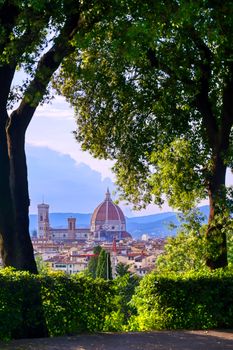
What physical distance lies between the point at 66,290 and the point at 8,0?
484cm

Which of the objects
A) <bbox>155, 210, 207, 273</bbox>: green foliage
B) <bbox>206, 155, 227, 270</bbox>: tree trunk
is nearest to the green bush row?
<bbox>206, 155, 227, 270</bbox>: tree trunk

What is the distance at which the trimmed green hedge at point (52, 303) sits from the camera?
997 cm

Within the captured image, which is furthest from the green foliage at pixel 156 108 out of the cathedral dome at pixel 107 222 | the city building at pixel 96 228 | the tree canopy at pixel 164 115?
the cathedral dome at pixel 107 222

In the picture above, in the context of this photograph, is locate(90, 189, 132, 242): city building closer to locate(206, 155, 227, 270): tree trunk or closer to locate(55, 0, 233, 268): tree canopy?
locate(55, 0, 233, 268): tree canopy

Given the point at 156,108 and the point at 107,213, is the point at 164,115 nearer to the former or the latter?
the point at 156,108

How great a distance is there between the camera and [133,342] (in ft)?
32.5

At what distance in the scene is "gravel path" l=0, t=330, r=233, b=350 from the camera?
951 cm

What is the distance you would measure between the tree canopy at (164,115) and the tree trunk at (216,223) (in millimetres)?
22

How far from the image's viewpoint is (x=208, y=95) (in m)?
15.9

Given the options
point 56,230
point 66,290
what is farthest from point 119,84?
point 56,230

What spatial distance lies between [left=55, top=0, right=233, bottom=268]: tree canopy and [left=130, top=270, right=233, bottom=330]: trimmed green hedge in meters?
2.43

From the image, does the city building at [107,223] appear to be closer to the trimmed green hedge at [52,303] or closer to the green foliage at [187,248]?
the green foliage at [187,248]

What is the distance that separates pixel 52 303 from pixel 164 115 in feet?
23.0

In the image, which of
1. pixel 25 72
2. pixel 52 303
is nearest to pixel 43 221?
pixel 25 72
